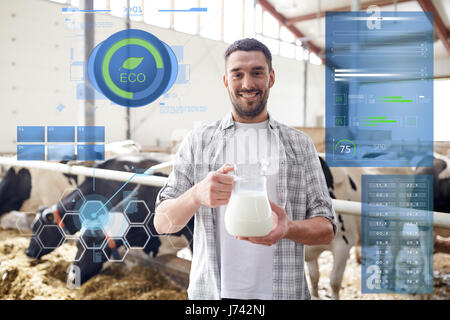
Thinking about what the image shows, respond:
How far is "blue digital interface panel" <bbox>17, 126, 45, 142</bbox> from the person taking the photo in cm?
87

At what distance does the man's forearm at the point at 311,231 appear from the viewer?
0.66 meters

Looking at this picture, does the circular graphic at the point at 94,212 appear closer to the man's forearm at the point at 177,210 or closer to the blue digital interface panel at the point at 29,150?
the blue digital interface panel at the point at 29,150

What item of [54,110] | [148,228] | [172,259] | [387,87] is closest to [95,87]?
[54,110]

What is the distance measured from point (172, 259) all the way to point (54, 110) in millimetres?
784

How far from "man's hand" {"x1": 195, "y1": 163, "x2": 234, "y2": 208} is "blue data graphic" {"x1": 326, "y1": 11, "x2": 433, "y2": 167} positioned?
15.3 inches

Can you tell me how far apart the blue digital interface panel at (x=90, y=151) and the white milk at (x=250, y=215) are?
453mm

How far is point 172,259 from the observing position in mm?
1437

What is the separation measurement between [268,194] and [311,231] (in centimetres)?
11

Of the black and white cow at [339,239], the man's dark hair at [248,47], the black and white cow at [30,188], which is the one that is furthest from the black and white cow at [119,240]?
the black and white cow at [30,188]

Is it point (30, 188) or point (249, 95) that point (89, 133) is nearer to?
point (249, 95)

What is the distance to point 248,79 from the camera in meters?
0.69

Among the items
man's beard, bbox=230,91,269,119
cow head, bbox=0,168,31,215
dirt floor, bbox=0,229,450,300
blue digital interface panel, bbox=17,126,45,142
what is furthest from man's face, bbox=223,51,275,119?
cow head, bbox=0,168,31,215

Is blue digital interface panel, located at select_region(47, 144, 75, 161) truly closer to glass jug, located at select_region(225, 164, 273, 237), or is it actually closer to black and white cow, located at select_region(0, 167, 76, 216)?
glass jug, located at select_region(225, 164, 273, 237)

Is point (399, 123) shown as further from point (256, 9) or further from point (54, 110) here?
point (54, 110)
